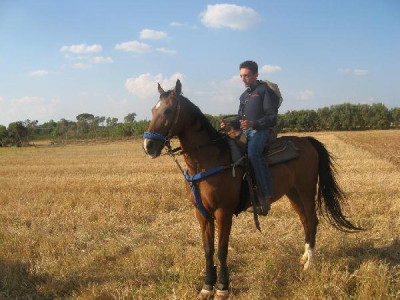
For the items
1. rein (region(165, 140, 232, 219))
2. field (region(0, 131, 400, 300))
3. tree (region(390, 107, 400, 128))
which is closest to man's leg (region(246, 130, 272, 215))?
rein (region(165, 140, 232, 219))

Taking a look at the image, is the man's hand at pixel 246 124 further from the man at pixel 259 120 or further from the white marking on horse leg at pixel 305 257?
the white marking on horse leg at pixel 305 257

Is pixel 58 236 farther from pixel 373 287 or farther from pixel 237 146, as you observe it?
pixel 373 287

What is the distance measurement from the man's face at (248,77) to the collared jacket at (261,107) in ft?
0.29

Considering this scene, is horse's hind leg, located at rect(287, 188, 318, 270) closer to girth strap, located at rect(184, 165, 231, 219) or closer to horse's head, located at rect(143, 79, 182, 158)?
girth strap, located at rect(184, 165, 231, 219)

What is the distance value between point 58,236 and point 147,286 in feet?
8.91

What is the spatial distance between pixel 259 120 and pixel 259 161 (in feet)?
1.85

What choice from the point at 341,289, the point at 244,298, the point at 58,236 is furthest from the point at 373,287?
the point at 58,236

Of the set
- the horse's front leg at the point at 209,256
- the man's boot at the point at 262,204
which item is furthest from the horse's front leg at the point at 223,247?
the man's boot at the point at 262,204

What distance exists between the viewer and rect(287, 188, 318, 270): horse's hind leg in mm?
5230

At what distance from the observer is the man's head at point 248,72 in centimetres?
464

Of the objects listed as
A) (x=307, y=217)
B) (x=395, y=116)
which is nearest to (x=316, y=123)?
(x=395, y=116)

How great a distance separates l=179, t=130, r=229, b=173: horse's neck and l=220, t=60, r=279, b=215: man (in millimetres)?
512

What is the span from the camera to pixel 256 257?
522 cm

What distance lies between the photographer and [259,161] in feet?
15.1
